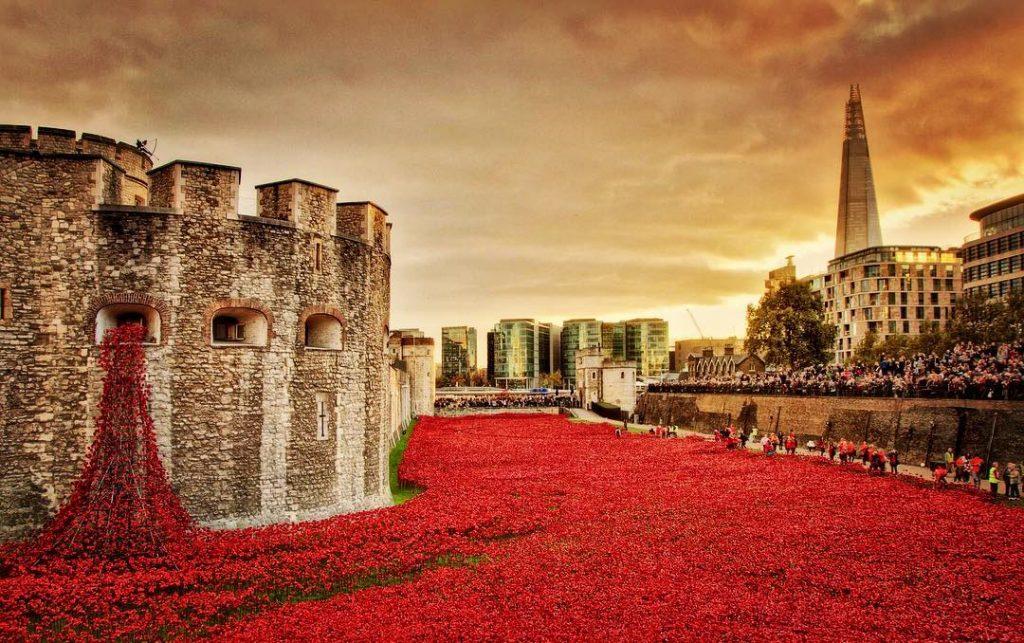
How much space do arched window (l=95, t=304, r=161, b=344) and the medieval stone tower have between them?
0.19ft

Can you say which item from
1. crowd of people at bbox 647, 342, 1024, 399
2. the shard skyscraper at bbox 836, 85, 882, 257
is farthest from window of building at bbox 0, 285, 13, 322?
the shard skyscraper at bbox 836, 85, 882, 257

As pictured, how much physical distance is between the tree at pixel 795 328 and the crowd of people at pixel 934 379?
71.7 feet

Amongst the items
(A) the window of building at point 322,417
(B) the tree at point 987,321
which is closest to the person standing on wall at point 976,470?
(A) the window of building at point 322,417

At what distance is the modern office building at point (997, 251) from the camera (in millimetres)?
74625

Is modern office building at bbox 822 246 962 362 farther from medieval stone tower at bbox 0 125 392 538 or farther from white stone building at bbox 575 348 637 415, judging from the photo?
medieval stone tower at bbox 0 125 392 538

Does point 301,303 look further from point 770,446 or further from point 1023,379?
point 1023,379

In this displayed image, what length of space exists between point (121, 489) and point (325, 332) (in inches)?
311

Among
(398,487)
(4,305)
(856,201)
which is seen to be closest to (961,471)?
(398,487)

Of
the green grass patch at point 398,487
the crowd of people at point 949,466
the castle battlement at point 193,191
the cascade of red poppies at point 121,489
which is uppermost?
the castle battlement at point 193,191

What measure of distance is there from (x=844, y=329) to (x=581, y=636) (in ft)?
401

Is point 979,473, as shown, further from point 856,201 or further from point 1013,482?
point 856,201

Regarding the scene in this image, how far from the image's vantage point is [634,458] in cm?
3484

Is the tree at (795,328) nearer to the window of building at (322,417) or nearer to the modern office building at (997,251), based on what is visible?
the modern office building at (997,251)

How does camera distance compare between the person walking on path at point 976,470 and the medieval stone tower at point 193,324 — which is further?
the person walking on path at point 976,470
